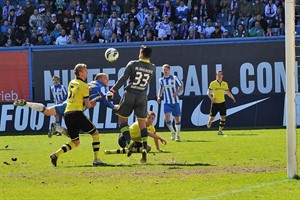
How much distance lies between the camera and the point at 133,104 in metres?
18.5

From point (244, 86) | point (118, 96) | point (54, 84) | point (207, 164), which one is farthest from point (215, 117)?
point (207, 164)

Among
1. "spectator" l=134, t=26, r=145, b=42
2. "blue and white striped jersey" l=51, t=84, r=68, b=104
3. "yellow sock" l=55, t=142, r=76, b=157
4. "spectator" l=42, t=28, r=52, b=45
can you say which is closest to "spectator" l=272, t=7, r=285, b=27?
"spectator" l=134, t=26, r=145, b=42

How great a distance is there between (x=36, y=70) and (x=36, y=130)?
2.62 metres

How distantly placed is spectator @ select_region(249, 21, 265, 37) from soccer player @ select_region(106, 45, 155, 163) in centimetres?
1784

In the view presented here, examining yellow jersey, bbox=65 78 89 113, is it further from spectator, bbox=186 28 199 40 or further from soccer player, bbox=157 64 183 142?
spectator, bbox=186 28 199 40

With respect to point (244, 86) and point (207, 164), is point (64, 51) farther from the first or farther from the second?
point (207, 164)

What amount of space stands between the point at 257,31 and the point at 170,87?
7.76 meters

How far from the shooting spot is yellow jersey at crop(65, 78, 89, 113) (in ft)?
58.4

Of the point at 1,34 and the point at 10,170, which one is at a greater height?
the point at 1,34

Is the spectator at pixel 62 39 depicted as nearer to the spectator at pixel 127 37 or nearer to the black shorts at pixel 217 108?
the spectator at pixel 127 37

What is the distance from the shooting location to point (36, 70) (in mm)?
35875

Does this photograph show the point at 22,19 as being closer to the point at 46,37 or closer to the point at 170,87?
the point at 46,37

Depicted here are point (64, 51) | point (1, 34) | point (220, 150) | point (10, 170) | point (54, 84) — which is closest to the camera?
point (10, 170)

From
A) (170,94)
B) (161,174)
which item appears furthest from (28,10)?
(161,174)
